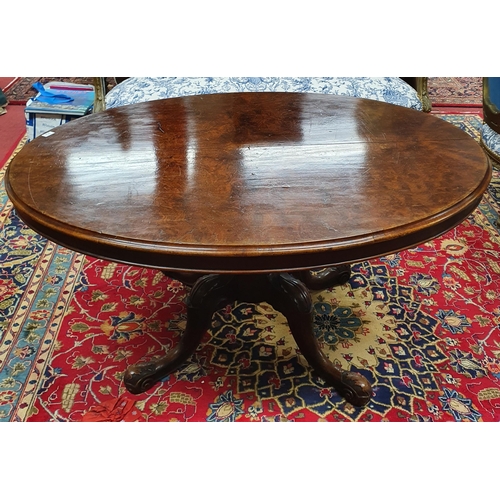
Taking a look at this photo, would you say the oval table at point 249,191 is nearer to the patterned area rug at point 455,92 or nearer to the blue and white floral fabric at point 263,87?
the blue and white floral fabric at point 263,87

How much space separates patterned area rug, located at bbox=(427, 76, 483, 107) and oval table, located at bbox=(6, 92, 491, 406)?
80.7 inches

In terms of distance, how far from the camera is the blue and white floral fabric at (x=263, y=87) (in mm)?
2225

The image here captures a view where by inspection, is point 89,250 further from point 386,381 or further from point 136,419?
point 386,381

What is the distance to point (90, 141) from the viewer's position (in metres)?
1.35

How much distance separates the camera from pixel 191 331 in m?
1.39

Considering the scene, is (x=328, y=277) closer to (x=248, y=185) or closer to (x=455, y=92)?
(x=248, y=185)

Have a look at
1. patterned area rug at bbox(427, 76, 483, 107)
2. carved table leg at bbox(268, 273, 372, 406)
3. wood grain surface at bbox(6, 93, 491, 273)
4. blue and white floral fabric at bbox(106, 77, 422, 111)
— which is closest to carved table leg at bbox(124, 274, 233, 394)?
carved table leg at bbox(268, 273, 372, 406)

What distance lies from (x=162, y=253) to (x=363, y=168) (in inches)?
20.4

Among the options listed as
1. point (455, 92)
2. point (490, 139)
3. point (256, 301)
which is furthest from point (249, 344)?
point (455, 92)

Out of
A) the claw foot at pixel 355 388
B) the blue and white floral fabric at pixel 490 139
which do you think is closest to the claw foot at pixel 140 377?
the claw foot at pixel 355 388

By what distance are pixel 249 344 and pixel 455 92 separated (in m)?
2.78

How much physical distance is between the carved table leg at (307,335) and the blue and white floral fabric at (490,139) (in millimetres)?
1043

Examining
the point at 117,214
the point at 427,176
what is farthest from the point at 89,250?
the point at 427,176

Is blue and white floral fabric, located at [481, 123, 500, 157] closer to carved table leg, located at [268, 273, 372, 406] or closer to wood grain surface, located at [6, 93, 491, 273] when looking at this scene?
wood grain surface, located at [6, 93, 491, 273]
